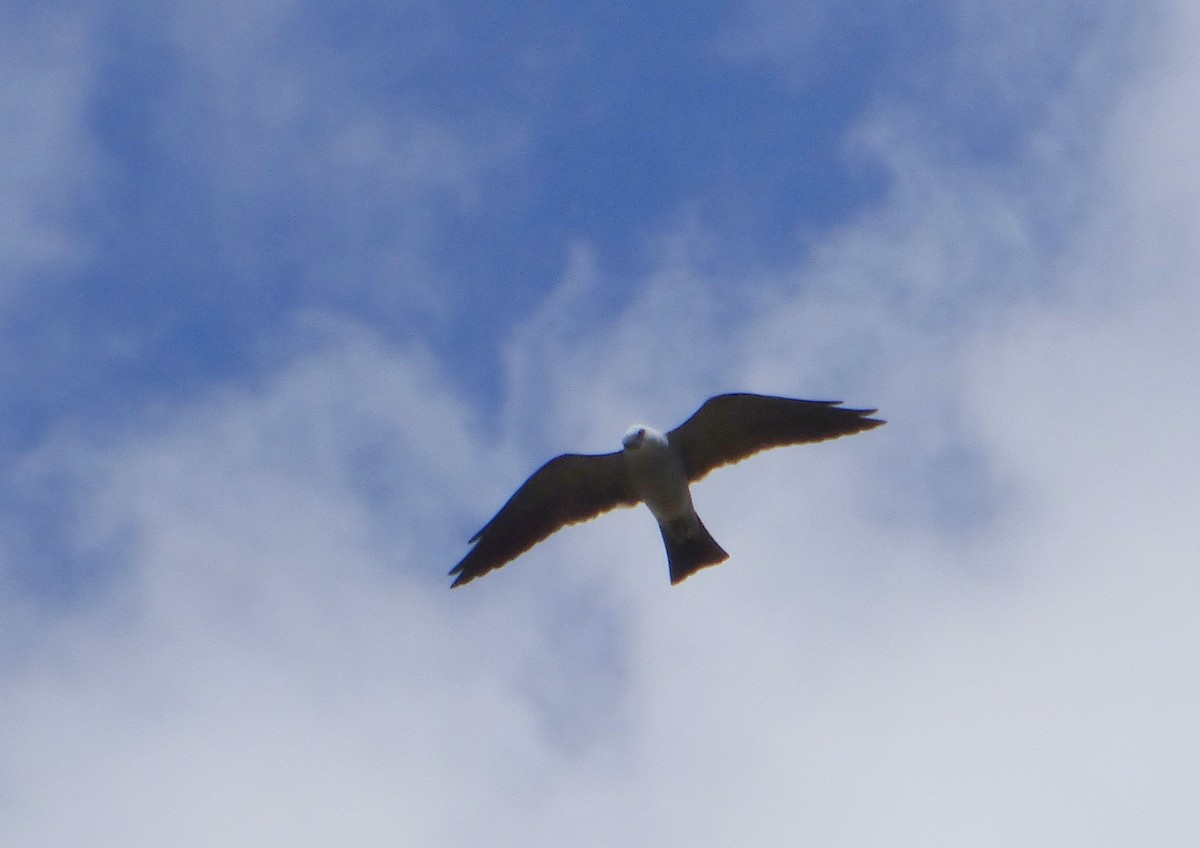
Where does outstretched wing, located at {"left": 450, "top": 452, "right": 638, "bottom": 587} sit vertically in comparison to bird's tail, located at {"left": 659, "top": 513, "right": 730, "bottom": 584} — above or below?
above

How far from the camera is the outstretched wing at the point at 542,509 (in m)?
15.0

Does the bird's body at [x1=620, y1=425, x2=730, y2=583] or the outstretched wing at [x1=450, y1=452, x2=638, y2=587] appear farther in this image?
the outstretched wing at [x1=450, y1=452, x2=638, y2=587]

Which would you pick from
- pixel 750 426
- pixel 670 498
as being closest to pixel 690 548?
pixel 670 498

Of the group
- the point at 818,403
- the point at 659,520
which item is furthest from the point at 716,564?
the point at 818,403

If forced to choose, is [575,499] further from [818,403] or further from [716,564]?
[818,403]

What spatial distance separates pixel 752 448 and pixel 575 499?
6.05 ft

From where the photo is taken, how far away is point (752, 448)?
48.6 feet

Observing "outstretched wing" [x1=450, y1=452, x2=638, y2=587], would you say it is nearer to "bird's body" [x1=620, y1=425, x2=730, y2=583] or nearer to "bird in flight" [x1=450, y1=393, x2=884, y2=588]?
"bird in flight" [x1=450, y1=393, x2=884, y2=588]

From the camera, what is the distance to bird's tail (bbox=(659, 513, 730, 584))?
14.7 m

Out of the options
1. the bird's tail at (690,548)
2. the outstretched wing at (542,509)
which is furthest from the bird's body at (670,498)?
the outstretched wing at (542,509)

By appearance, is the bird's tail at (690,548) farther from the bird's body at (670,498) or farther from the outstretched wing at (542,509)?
the outstretched wing at (542,509)

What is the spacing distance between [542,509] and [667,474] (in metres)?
1.49

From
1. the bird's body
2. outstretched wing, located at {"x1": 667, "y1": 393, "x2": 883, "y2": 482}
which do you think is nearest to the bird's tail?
the bird's body

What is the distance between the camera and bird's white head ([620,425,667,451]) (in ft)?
47.0
